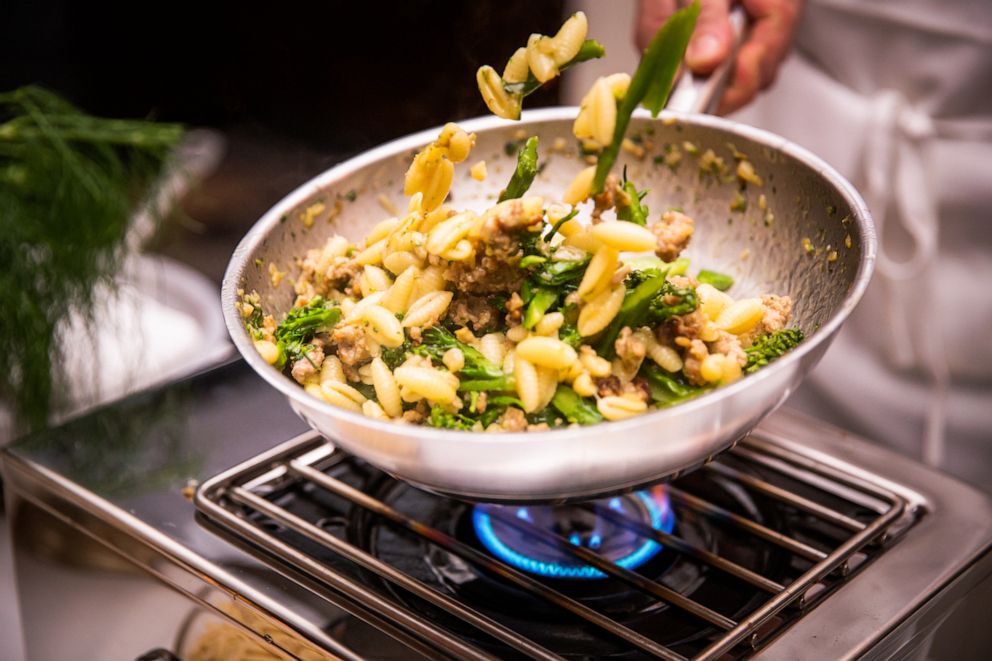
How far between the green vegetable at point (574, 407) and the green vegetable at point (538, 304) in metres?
0.06

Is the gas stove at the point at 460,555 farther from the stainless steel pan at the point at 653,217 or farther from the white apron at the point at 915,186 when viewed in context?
the white apron at the point at 915,186

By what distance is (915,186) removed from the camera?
1.47m

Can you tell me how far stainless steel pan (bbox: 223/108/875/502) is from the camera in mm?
640

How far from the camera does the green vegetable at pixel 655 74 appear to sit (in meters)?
0.71

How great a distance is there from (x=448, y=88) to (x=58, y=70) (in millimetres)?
1272

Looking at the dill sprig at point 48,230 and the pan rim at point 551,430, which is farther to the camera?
the dill sprig at point 48,230

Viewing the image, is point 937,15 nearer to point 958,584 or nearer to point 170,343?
point 958,584

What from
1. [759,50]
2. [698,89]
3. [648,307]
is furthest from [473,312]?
[759,50]

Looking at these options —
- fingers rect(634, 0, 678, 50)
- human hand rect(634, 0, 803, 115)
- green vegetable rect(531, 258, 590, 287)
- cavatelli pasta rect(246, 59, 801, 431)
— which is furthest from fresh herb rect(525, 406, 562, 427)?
fingers rect(634, 0, 678, 50)

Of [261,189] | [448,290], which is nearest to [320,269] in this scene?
[448,290]

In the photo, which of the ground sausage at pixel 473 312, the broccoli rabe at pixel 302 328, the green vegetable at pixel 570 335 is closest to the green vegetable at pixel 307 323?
the broccoli rabe at pixel 302 328

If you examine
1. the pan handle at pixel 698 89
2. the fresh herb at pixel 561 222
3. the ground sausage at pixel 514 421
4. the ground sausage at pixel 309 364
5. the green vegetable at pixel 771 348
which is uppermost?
the pan handle at pixel 698 89

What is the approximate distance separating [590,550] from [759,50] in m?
0.63

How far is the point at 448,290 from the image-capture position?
83 centimetres
